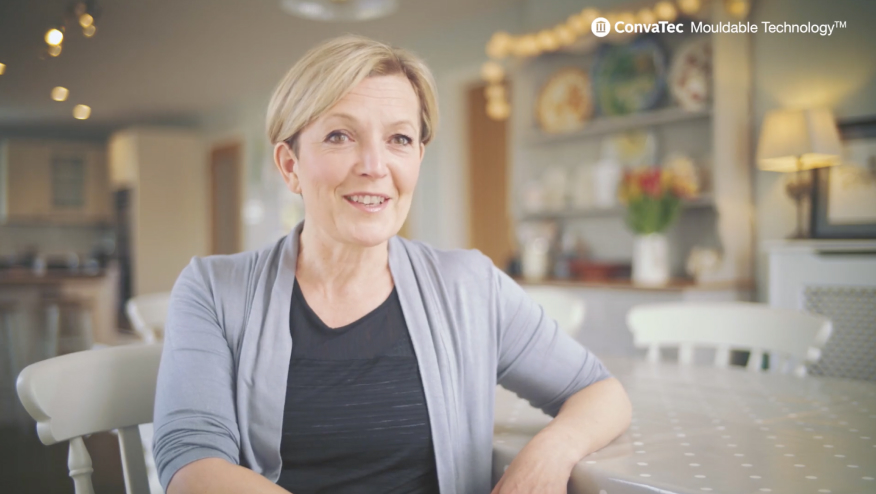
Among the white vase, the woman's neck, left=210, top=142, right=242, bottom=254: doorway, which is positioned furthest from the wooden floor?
left=210, top=142, right=242, bottom=254: doorway

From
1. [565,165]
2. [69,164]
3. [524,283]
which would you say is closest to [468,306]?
[69,164]

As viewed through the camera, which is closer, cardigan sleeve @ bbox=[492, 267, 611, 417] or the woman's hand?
the woman's hand

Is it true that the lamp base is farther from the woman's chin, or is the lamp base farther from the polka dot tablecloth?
the woman's chin

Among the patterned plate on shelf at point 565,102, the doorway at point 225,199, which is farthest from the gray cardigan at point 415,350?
the doorway at point 225,199

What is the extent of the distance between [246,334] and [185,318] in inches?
3.7

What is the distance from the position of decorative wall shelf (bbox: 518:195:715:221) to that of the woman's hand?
2.42 meters

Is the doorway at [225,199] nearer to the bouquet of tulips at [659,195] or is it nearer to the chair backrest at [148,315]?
the bouquet of tulips at [659,195]

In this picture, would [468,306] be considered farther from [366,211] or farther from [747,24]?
[747,24]

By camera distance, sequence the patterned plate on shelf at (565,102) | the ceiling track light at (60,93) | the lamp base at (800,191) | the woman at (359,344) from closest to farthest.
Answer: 1. the woman at (359,344)
2. the ceiling track light at (60,93)
3. the lamp base at (800,191)
4. the patterned plate on shelf at (565,102)

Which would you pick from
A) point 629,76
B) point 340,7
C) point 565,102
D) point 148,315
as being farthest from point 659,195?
point 148,315

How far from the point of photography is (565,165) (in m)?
3.92

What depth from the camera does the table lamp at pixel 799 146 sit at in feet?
8.54

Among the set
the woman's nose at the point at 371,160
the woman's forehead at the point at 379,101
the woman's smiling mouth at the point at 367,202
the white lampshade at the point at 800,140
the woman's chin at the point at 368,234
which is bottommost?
the woman's chin at the point at 368,234

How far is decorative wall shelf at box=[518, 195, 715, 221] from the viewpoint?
307 centimetres
